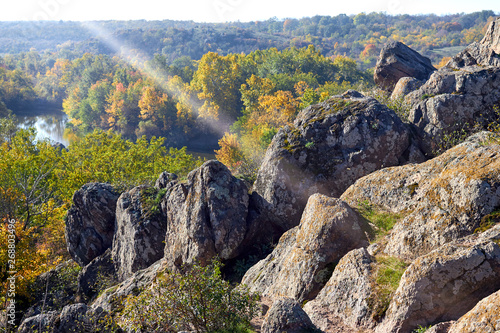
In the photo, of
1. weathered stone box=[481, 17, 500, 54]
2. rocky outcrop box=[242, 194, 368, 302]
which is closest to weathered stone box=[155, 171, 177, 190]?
rocky outcrop box=[242, 194, 368, 302]

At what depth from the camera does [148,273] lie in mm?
17375

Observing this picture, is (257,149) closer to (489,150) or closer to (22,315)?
(22,315)

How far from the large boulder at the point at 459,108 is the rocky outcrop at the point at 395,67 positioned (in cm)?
1026

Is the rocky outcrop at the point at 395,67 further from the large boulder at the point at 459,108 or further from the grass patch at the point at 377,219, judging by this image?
the grass patch at the point at 377,219

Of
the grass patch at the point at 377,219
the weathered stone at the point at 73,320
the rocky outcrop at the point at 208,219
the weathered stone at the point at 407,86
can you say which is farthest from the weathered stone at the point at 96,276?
the weathered stone at the point at 407,86

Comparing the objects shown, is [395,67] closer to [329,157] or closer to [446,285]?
[329,157]

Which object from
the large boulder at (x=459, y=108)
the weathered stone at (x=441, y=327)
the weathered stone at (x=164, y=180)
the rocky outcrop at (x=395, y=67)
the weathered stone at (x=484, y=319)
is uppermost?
the rocky outcrop at (x=395, y=67)

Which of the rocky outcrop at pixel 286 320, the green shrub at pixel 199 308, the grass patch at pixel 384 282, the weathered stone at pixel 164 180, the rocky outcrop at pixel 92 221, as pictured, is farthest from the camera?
the rocky outcrop at pixel 92 221

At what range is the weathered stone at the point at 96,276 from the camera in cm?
2092

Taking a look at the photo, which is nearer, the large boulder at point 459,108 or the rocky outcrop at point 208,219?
the rocky outcrop at point 208,219

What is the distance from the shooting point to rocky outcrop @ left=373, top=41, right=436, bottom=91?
30.0 metres

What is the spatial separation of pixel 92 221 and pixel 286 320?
62.0 ft

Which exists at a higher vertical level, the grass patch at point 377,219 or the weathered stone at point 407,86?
the weathered stone at point 407,86

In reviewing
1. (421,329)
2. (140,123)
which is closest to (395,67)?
(421,329)
